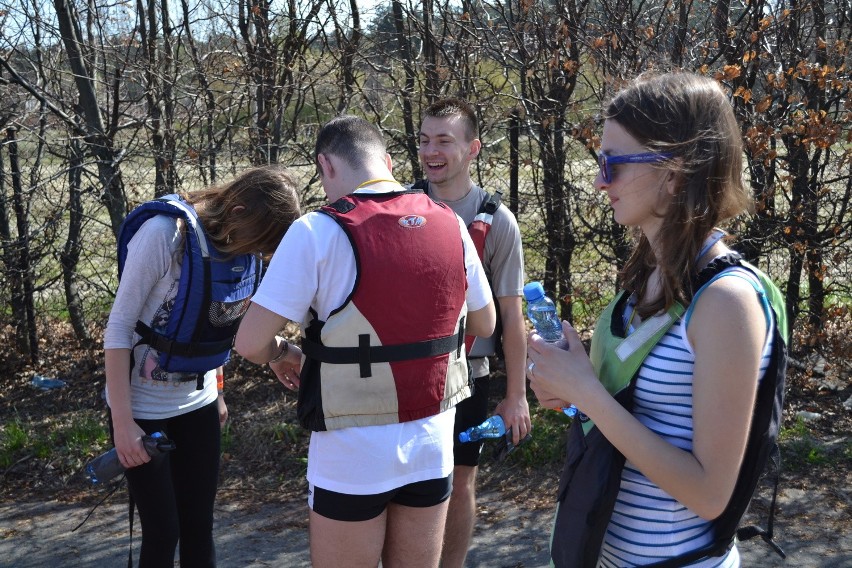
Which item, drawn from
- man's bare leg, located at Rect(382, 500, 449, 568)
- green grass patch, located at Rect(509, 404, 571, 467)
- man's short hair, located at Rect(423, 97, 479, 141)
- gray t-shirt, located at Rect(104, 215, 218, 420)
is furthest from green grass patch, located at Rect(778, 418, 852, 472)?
gray t-shirt, located at Rect(104, 215, 218, 420)

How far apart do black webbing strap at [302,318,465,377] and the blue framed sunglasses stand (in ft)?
2.74

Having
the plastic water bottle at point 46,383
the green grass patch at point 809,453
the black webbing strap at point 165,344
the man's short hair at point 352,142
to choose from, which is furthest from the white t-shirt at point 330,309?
the plastic water bottle at point 46,383

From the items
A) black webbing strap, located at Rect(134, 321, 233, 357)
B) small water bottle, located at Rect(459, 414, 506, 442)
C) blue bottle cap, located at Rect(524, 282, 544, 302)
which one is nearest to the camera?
blue bottle cap, located at Rect(524, 282, 544, 302)

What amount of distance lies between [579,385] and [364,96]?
194 inches

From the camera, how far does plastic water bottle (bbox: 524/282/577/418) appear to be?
2.03 meters

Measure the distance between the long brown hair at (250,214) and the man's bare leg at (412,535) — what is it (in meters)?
1.14

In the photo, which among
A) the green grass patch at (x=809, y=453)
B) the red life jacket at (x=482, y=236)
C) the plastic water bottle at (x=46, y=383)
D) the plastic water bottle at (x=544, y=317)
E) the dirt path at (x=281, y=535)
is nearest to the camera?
the plastic water bottle at (x=544, y=317)

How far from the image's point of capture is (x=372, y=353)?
2.37 meters

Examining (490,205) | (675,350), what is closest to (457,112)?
(490,205)

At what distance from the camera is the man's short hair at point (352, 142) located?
266 cm

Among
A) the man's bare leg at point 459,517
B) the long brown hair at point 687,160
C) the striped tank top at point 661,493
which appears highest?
the long brown hair at point 687,160

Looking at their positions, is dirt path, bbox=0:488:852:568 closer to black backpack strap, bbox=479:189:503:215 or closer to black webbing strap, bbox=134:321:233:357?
black webbing strap, bbox=134:321:233:357

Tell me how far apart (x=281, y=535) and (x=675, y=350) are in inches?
135

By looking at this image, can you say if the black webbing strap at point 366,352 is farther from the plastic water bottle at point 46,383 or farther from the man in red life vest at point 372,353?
the plastic water bottle at point 46,383
